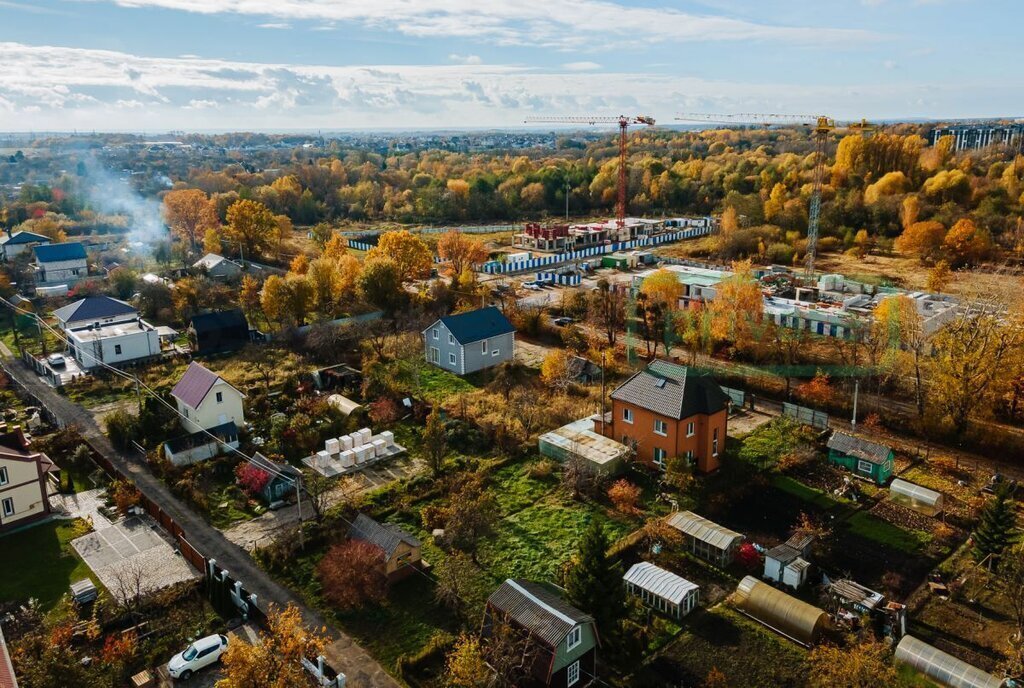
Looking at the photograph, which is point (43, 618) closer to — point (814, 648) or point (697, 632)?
point (697, 632)

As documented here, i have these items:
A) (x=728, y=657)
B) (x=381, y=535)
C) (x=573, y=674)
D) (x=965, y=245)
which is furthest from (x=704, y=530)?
(x=965, y=245)

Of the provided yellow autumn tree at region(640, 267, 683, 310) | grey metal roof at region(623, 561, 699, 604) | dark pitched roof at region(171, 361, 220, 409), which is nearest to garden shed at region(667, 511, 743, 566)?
grey metal roof at region(623, 561, 699, 604)

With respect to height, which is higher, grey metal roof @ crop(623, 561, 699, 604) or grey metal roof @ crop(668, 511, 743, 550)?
grey metal roof @ crop(668, 511, 743, 550)

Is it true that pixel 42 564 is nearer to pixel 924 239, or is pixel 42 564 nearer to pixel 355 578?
pixel 355 578

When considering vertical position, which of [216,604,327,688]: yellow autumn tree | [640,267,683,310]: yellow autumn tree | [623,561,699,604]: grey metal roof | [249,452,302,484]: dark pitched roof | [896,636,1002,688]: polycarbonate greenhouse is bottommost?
[896,636,1002,688]: polycarbonate greenhouse

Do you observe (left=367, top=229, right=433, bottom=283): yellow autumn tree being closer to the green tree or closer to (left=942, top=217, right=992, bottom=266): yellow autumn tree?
the green tree

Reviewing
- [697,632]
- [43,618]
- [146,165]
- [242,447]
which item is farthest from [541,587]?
[146,165]

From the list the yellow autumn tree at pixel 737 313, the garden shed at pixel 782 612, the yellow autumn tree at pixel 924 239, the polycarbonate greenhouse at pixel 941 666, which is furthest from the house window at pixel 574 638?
the yellow autumn tree at pixel 924 239
